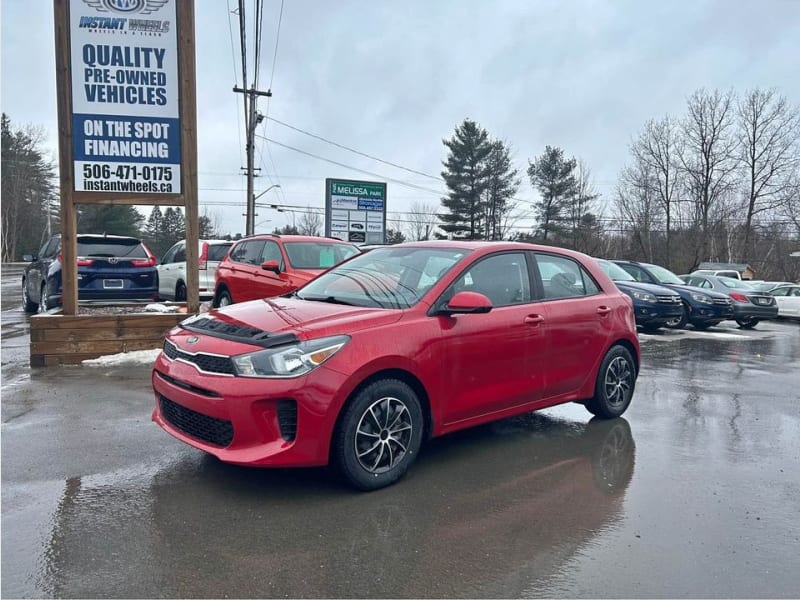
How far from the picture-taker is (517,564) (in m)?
3.09

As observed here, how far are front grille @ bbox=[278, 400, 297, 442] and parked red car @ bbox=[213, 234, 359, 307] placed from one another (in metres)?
5.43

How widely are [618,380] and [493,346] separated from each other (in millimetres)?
1989

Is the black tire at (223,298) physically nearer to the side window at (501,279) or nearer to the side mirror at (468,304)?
the side window at (501,279)

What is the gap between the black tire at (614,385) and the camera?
18.7 ft

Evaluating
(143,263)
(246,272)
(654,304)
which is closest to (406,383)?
(246,272)

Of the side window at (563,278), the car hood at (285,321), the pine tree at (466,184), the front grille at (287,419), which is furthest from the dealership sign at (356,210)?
the pine tree at (466,184)

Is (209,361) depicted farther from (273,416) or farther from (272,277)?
(272,277)

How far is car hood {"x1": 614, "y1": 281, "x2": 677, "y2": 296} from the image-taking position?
44.8ft

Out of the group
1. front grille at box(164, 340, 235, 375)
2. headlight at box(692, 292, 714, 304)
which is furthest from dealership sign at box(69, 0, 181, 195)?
headlight at box(692, 292, 714, 304)

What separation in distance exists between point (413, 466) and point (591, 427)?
208cm

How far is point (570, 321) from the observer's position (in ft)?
17.3

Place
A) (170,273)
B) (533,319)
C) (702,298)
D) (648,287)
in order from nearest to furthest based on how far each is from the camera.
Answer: (533,319) < (648,287) < (702,298) < (170,273)

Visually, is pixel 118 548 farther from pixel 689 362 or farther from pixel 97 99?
pixel 689 362

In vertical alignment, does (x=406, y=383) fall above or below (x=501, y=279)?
below
